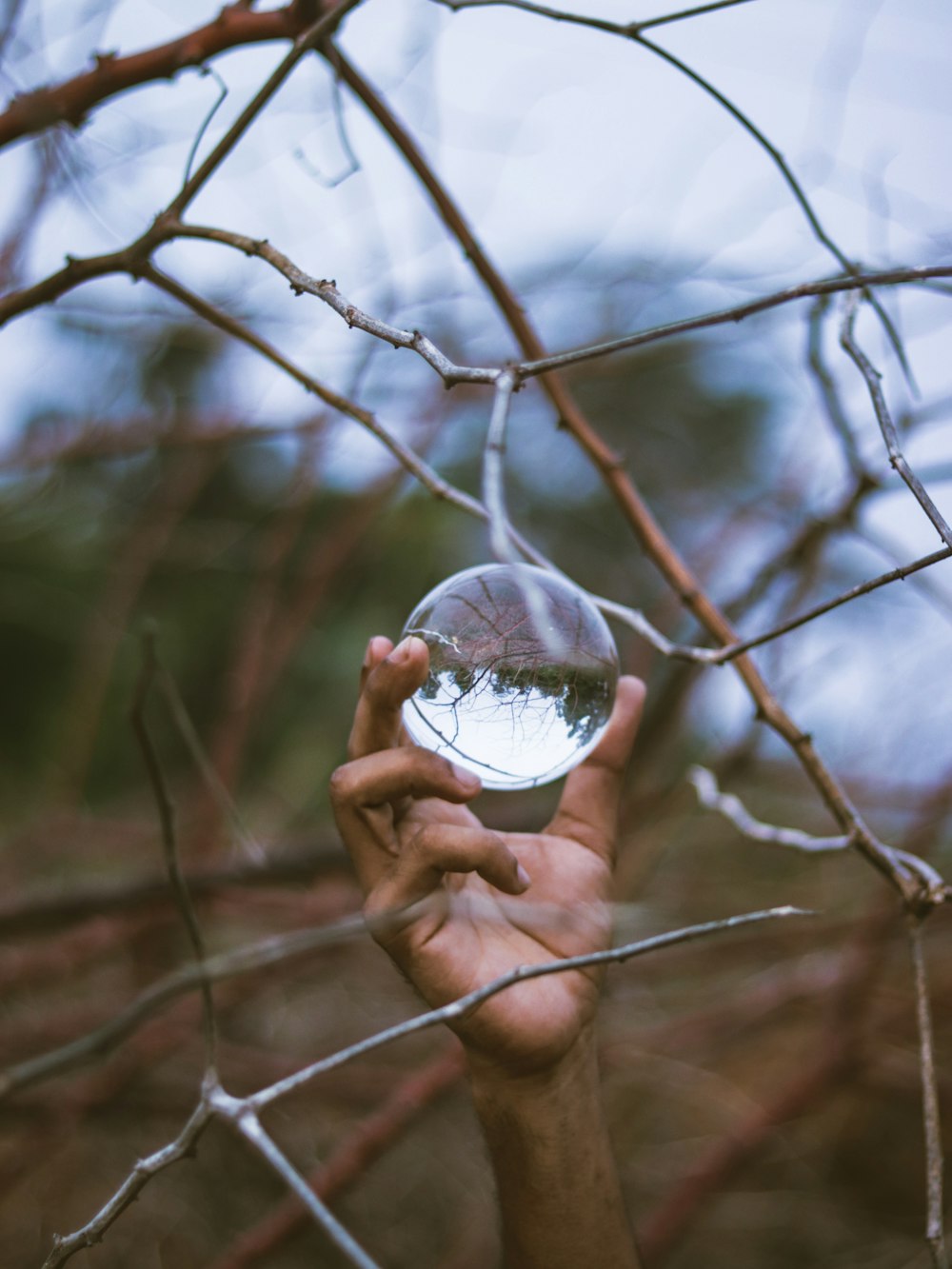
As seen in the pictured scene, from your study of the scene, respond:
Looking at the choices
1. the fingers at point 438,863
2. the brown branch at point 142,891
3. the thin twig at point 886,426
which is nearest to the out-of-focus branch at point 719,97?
the thin twig at point 886,426

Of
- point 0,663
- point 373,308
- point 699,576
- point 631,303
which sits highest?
point 0,663

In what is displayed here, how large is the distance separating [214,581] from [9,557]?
1704 mm

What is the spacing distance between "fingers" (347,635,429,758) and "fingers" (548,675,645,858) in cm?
45

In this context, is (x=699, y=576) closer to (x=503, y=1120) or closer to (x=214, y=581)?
(x=503, y=1120)

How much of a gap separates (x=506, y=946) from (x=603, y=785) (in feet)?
1.06

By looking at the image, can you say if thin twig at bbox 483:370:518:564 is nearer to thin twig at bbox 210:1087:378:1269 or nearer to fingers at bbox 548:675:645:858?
thin twig at bbox 210:1087:378:1269

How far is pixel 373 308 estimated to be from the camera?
104 inches

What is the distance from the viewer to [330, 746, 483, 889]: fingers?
1086 millimetres

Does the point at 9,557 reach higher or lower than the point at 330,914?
higher

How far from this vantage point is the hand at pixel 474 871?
1.12 metres

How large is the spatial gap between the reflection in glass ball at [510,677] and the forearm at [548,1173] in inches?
19.4

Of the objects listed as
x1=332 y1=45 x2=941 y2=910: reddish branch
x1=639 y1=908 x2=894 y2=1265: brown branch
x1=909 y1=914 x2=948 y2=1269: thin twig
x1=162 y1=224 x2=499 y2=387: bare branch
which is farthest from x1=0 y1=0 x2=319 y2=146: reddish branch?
x1=639 y1=908 x2=894 y2=1265: brown branch

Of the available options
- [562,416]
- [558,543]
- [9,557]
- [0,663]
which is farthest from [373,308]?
[0,663]

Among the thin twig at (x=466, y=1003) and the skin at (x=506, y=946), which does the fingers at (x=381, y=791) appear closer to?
the skin at (x=506, y=946)
